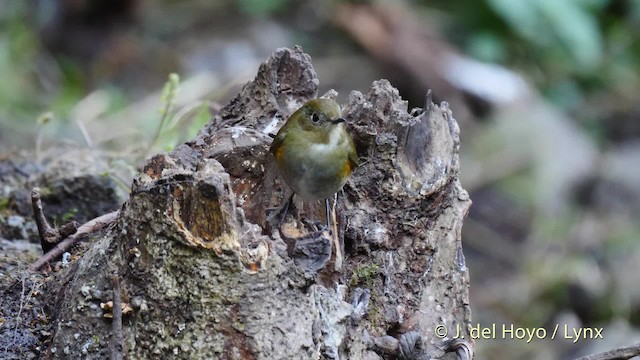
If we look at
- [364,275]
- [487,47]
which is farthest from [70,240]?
[487,47]

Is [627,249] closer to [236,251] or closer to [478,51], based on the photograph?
[478,51]

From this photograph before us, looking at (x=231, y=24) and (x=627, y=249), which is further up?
(x=231, y=24)

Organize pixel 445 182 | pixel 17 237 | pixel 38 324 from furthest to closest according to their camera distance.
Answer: pixel 17 237 → pixel 445 182 → pixel 38 324

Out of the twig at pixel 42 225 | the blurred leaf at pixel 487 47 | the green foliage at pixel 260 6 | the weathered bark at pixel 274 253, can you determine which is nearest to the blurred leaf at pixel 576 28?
the blurred leaf at pixel 487 47

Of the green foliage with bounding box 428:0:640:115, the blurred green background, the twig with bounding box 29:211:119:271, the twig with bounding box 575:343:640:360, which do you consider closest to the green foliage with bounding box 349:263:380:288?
the twig with bounding box 575:343:640:360

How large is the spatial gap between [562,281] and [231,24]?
5.55 meters

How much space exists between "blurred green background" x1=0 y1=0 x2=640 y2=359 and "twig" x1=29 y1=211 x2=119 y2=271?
357cm

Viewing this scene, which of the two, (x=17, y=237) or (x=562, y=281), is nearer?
(x=17, y=237)

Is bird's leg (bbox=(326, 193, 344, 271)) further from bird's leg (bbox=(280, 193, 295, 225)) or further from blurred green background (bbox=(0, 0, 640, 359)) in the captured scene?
blurred green background (bbox=(0, 0, 640, 359))

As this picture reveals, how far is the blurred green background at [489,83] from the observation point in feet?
24.1

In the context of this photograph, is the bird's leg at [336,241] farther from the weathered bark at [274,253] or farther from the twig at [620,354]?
the twig at [620,354]

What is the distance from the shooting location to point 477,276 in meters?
7.76

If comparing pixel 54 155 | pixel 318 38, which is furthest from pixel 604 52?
pixel 54 155

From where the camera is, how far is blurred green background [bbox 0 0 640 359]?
24.1 ft
